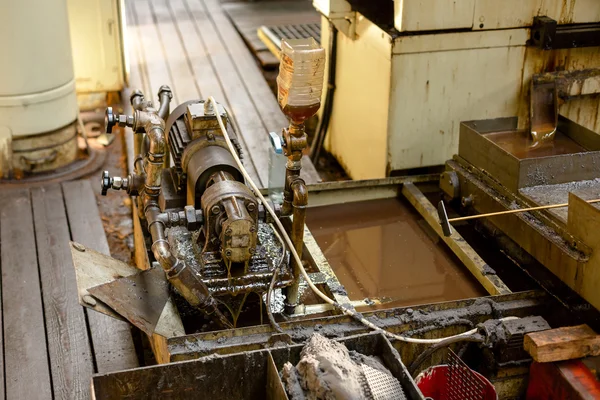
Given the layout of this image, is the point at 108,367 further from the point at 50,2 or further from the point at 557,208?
the point at 50,2

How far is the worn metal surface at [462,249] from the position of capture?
7.73 ft

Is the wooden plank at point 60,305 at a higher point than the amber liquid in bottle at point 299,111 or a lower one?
lower

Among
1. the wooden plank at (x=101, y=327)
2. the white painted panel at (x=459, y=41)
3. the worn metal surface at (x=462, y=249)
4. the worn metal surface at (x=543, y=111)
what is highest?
the white painted panel at (x=459, y=41)

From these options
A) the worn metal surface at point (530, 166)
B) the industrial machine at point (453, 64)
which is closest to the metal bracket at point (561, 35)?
the industrial machine at point (453, 64)

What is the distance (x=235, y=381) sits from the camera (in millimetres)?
1806

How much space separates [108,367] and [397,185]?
1347 mm

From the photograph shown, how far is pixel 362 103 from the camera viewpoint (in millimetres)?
3445

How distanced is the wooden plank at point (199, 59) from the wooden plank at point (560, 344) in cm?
187

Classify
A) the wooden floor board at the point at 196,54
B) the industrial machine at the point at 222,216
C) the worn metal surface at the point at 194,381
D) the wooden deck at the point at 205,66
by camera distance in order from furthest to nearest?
1. the wooden floor board at the point at 196,54
2. the wooden deck at the point at 205,66
3. the industrial machine at the point at 222,216
4. the worn metal surface at the point at 194,381

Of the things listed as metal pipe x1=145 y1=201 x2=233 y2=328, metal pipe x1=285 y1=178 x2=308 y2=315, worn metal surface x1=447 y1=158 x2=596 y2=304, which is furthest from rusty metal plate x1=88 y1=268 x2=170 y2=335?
worn metal surface x1=447 y1=158 x2=596 y2=304

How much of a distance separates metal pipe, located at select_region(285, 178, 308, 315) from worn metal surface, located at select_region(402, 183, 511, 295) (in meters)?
0.54

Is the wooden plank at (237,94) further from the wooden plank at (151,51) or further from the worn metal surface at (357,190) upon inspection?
the worn metal surface at (357,190)

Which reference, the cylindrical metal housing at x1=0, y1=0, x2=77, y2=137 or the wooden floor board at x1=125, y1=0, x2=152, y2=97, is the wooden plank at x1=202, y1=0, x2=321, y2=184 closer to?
the wooden floor board at x1=125, y1=0, x2=152, y2=97

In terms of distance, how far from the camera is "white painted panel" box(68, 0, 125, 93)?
4438 mm
